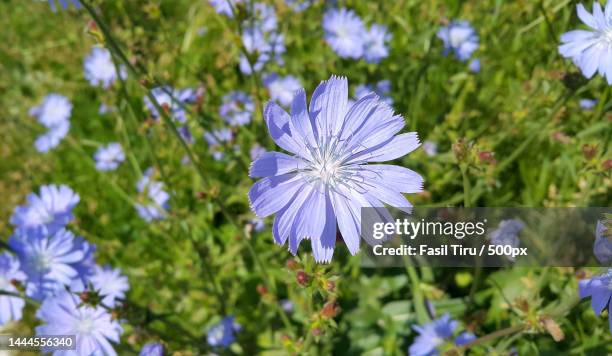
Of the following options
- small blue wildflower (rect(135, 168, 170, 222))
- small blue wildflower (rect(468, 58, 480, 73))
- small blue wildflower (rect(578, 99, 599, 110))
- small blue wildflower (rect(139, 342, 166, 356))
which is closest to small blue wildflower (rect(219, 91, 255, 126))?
small blue wildflower (rect(135, 168, 170, 222))

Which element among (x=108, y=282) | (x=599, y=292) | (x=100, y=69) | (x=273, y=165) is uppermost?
(x=100, y=69)

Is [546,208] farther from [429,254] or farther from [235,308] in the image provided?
[235,308]

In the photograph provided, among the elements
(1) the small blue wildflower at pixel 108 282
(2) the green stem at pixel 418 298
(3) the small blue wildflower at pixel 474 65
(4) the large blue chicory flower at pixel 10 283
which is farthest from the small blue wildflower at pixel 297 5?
(4) the large blue chicory flower at pixel 10 283

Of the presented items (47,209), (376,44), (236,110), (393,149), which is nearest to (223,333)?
(47,209)

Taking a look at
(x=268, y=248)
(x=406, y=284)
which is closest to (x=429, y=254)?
(x=406, y=284)

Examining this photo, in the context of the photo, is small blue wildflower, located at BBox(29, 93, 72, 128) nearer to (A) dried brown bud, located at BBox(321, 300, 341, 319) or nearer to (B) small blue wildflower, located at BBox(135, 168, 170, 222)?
(B) small blue wildflower, located at BBox(135, 168, 170, 222)

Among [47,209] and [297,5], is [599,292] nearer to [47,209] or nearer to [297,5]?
[47,209]
